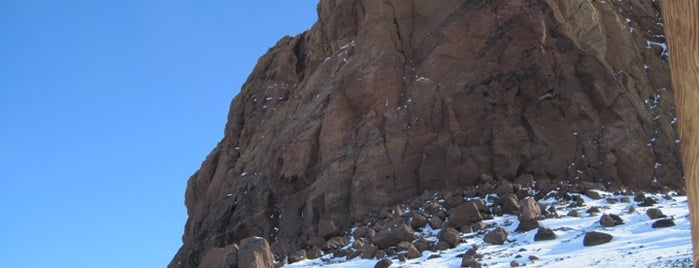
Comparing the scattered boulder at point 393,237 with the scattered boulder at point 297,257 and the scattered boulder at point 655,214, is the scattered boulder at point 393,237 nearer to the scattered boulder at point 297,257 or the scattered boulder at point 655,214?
the scattered boulder at point 297,257

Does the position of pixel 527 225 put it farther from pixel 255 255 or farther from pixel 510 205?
pixel 255 255

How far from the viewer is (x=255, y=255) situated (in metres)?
25.7

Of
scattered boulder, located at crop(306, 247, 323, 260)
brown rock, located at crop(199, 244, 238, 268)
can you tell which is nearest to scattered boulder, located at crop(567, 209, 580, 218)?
scattered boulder, located at crop(306, 247, 323, 260)

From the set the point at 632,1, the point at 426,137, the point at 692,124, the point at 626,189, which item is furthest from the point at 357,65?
the point at 692,124

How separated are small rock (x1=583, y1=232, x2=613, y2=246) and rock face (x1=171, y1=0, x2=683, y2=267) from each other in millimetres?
10898

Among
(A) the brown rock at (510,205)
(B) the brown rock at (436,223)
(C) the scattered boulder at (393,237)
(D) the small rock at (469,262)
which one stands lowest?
(D) the small rock at (469,262)

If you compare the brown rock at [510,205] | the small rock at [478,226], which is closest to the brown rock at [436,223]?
the small rock at [478,226]

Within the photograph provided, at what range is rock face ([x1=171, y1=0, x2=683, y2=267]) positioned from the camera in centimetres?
3584

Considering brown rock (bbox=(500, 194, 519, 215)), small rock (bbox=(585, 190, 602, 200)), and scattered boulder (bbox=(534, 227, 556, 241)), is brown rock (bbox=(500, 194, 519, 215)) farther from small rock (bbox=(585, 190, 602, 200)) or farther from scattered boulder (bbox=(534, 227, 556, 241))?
scattered boulder (bbox=(534, 227, 556, 241))

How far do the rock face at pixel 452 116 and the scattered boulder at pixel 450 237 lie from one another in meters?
7.34

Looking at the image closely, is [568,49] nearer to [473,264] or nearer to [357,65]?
[357,65]

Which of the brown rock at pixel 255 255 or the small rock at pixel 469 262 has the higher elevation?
the brown rock at pixel 255 255

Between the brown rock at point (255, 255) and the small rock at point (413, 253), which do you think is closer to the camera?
the brown rock at point (255, 255)

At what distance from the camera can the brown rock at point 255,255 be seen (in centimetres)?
2550
